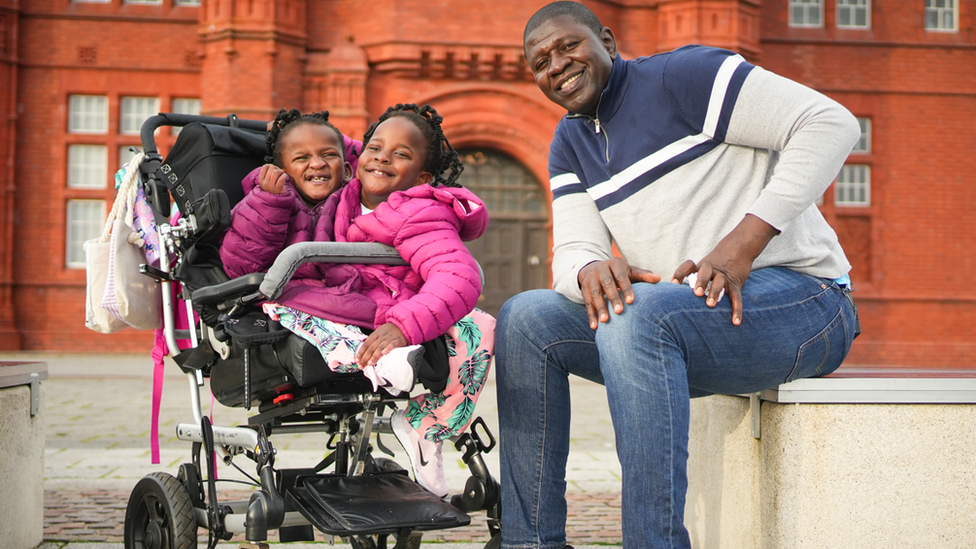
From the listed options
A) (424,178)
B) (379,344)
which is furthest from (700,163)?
(379,344)

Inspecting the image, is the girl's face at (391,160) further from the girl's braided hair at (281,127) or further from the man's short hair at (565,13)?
the man's short hair at (565,13)

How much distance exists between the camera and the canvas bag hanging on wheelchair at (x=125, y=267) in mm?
3160

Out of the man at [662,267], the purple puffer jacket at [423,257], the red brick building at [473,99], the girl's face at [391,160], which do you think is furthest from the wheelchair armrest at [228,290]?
the red brick building at [473,99]

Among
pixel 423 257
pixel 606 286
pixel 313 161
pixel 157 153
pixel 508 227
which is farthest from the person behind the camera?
pixel 508 227

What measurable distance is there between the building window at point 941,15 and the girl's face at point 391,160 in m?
17.8

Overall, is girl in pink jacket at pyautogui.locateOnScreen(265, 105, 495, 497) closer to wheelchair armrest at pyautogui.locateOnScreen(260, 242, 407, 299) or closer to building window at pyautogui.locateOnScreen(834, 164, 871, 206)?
wheelchair armrest at pyautogui.locateOnScreen(260, 242, 407, 299)

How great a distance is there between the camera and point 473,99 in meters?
15.1

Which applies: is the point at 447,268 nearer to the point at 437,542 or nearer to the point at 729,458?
the point at 729,458

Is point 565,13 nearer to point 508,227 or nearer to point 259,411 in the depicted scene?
point 259,411

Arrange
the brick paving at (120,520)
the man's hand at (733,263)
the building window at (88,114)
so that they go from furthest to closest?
the building window at (88,114), the brick paving at (120,520), the man's hand at (733,263)

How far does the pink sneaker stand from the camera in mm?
2641

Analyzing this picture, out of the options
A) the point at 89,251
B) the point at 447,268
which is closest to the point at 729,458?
the point at 447,268

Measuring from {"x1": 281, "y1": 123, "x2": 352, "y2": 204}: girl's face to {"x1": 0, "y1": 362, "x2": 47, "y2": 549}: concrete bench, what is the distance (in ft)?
4.60

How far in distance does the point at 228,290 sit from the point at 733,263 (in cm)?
146
